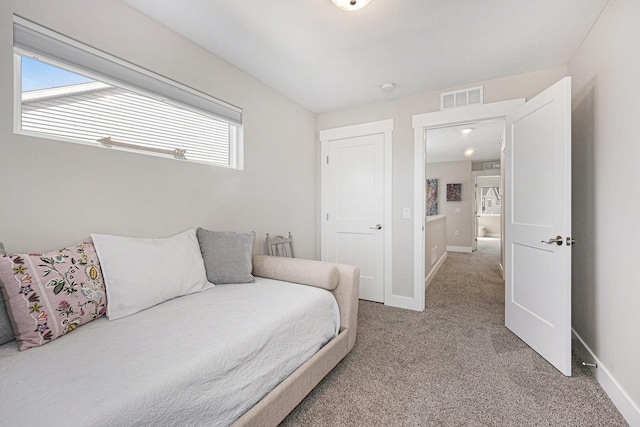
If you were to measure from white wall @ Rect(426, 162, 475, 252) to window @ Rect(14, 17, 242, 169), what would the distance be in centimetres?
665

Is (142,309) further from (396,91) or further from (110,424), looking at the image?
(396,91)

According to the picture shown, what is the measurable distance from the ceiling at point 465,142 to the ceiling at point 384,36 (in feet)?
4.54

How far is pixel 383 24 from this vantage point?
1905 millimetres

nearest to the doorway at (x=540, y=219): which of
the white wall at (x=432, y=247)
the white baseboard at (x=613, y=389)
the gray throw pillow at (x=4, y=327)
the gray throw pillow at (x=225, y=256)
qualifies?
the white baseboard at (x=613, y=389)

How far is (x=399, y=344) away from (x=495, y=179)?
10135 mm

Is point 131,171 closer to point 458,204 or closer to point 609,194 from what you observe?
point 609,194

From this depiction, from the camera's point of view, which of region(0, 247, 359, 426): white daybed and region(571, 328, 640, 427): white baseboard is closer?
region(0, 247, 359, 426): white daybed

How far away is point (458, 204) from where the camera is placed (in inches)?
287

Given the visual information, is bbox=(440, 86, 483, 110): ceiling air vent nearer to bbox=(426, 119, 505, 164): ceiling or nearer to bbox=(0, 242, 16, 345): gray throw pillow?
bbox=(426, 119, 505, 164): ceiling

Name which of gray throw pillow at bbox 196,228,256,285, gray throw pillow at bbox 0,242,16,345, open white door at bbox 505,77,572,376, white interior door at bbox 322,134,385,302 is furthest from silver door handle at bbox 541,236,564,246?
gray throw pillow at bbox 0,242,16,345

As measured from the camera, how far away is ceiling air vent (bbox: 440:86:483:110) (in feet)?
9.03

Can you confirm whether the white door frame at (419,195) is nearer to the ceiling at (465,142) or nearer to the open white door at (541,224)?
the open white door at (541,224)

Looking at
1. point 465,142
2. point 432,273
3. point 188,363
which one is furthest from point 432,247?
point 188,363

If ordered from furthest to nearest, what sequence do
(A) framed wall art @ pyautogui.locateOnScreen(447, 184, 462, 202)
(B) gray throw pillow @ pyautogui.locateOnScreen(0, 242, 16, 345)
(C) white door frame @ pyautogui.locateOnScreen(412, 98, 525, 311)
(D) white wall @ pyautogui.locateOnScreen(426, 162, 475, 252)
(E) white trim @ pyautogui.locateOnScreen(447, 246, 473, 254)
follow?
Result: (A) framed wall art @ pyautogui.locateOnScreen(447, 184, 462, 202), (D) white wall @ pyautogui.locateOnScreen(426, 162, 475, 252), (E) white trim @ pyautogui.locateOnScreen(447, 246, 473, 254), (C) white door frame @ pyautogui.locateOnScreen(412, 98, 525, 311), (B) gray throw pillow @ pyautogui.locateOnScreen(0, 242, 16, 345)
